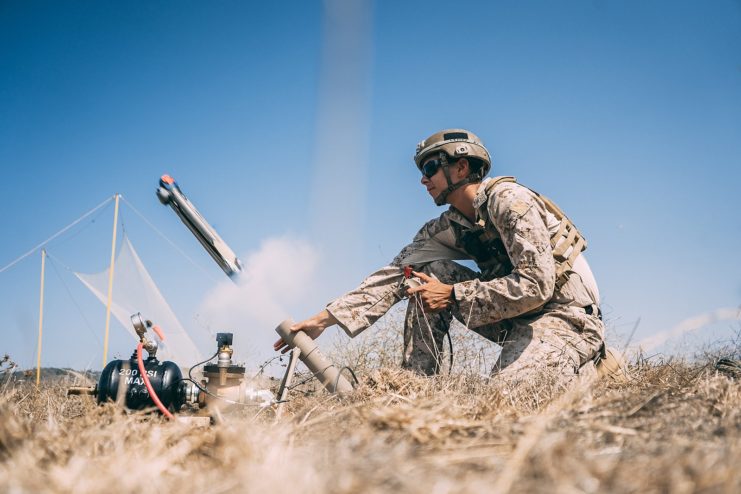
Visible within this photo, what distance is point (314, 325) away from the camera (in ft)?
14.8

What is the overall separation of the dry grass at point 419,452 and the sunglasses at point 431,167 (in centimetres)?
258

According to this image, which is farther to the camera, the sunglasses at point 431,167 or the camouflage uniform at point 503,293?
the sunglasses at point 431,167

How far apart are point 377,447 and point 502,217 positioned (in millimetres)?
2908

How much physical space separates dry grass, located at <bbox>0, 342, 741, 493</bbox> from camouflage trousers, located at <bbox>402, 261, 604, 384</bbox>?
1286 millimetres

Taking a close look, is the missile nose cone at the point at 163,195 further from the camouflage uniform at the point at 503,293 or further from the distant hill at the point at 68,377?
the camouflage uniform at the point at 503,293

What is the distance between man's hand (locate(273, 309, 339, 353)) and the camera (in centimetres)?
436

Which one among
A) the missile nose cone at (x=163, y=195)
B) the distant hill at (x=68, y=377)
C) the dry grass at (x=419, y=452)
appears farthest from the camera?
the distant hill at (x=68, y=377)

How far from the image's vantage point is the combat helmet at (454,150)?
461cm

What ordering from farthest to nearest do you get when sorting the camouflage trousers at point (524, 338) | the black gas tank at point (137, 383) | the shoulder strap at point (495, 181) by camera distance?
1. the shoulder strap at point (495, 181)
2. the camouflage trousers at point (524, 338)
3. the black gas tank at point (137, 383)

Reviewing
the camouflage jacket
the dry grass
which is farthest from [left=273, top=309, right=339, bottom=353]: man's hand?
the dry grass

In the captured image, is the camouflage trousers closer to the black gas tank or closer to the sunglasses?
the sunglasses

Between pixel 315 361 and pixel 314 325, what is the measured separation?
59 centimetres

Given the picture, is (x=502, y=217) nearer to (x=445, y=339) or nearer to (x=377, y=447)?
(x=445, y=339)

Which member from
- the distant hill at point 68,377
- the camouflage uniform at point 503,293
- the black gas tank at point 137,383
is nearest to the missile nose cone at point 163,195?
the distant hill at point 68,377
